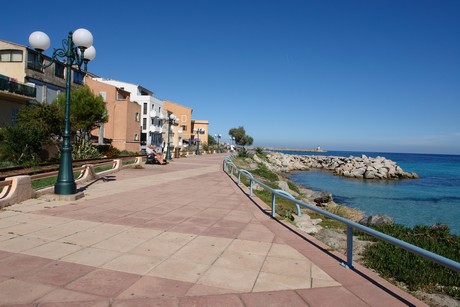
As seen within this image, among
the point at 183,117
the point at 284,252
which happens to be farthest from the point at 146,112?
the point at 284,252

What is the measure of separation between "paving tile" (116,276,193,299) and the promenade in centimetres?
1

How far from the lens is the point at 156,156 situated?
23.7m

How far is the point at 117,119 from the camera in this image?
43312 millimetres

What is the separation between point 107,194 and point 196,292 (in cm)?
740

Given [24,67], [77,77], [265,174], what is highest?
[77,77]

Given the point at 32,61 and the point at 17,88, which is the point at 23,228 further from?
the point at 32,61

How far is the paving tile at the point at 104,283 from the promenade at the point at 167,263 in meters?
0.01

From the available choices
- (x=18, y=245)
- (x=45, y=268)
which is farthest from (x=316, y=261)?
(x=18, y=245)

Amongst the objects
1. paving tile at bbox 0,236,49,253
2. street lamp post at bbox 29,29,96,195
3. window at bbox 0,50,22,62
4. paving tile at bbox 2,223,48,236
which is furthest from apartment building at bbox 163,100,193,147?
paving tile at bbox 0,236,49,253

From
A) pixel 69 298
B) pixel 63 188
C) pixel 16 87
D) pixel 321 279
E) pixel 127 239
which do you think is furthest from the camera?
pixel 16 87

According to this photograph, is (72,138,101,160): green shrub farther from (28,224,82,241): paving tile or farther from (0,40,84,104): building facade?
(28,224,82,241): paving tile

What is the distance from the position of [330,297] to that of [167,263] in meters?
2.12

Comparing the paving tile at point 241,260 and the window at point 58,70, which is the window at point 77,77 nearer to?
Result: the window at point 58,70

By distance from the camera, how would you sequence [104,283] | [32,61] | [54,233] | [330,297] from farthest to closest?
1. [32,61]
2. [54,233]
3. [104,283]
4. [330,297]
